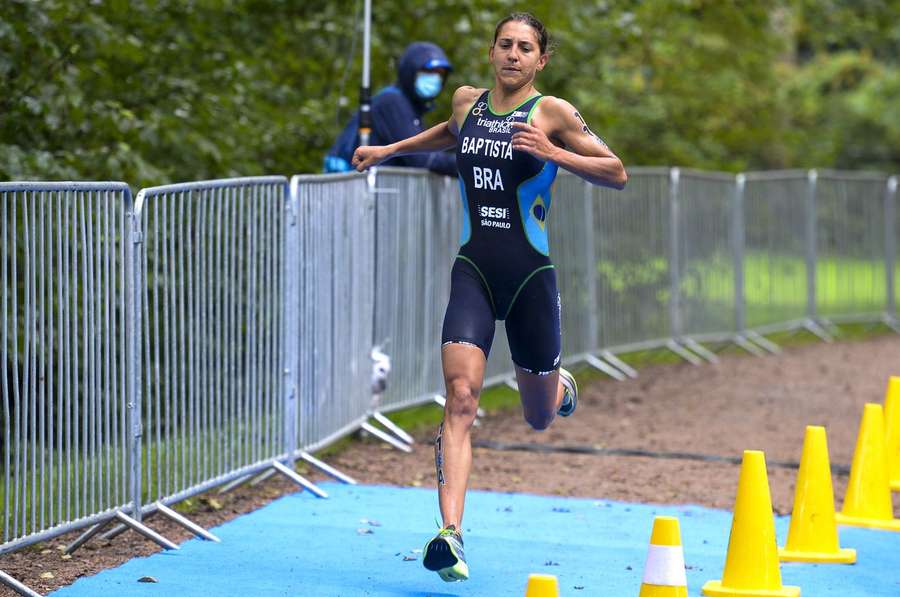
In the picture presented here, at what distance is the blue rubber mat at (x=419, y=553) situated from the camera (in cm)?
611

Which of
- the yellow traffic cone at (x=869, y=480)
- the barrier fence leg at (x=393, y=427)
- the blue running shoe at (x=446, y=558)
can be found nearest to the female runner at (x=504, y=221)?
the blue running shoe at (x=446, y=558)

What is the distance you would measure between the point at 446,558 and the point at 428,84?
17.0 feet

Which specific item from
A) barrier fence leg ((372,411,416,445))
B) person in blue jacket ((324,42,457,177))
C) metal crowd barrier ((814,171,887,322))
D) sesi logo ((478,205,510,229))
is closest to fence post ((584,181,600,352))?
person in blue jacket ((324,42,457,177))

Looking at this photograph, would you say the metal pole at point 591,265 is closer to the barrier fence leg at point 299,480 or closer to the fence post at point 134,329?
the barrier fence leg at point 299,480

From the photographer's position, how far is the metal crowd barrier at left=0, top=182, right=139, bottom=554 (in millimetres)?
5906

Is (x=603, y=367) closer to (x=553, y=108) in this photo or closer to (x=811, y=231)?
(x=811, y=231)

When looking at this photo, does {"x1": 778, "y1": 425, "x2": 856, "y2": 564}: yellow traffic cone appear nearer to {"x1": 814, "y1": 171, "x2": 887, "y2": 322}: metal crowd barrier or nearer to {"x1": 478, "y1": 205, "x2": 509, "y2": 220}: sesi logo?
{"x1": 478, "y1": 205, "x2": 509, "y2": 220}: sesi logo

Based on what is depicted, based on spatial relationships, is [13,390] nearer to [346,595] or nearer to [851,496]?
[346,595]

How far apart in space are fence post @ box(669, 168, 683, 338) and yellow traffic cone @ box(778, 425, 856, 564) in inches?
328

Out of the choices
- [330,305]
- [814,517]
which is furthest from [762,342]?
[814,517]

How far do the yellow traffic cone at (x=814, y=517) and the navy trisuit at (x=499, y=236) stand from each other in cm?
149

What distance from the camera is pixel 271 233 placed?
8.14m

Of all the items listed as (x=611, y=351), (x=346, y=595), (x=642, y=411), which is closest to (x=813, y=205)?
(x=611, y=351)

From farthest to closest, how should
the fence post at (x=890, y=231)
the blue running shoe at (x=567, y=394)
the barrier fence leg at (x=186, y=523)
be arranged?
the fence post at (x=890, y=231)
the blue running shoe at (x=567, y=394)
the barrier fence leg at (x=186, y=523)
